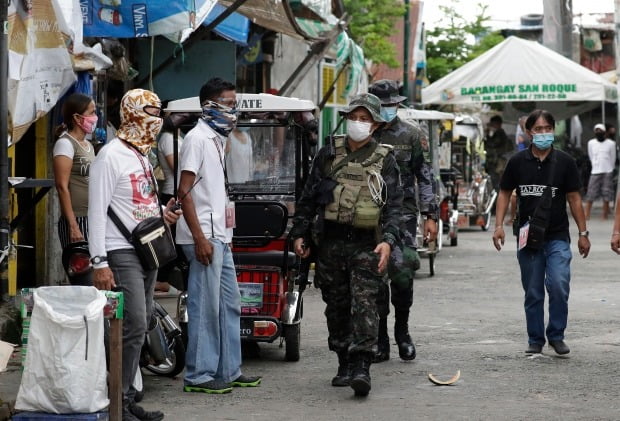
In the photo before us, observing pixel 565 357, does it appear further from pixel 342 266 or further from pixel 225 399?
pixel 225 399

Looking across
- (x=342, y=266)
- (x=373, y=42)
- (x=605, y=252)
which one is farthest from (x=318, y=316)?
(x=373, y=42)

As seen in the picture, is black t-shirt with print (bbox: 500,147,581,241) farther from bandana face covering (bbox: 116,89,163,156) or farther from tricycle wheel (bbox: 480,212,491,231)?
tricycle wheel (bbox: 480,212,491,231)

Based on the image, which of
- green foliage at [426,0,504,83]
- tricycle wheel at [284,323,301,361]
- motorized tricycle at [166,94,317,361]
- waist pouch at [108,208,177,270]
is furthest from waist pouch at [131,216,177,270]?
green foliage at [426,0,504,83]

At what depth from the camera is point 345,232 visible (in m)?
8.63

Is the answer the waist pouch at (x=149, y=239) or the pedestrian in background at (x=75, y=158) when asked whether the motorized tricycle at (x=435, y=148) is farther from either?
the waist pouch at (x=149, y=239)

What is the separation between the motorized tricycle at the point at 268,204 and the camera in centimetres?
973

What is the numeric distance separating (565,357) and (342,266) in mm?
2456

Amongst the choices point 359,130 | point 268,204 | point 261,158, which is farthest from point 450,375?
point 261,158

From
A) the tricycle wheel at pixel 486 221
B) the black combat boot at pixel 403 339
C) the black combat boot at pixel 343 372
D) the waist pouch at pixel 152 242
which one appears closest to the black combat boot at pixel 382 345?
the black combat boot at pixel 403 339

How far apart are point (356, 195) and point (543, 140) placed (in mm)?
2367

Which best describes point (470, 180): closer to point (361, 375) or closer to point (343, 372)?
point (343, 372)

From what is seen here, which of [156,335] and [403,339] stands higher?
[156,335]

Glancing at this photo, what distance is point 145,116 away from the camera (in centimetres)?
762

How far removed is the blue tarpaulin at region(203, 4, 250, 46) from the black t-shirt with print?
5491mm
